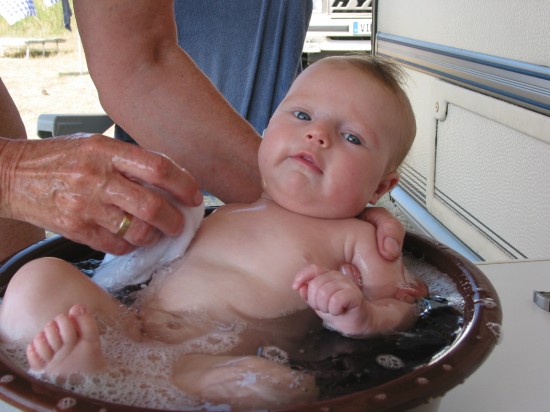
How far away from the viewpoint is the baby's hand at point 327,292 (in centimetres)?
74

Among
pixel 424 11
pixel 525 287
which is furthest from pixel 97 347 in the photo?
pixel 424 11

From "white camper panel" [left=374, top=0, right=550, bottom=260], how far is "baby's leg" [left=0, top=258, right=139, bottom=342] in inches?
48.7

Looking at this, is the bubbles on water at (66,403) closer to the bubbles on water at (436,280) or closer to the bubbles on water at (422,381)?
the bubbles on water at (422,381)

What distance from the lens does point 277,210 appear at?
3.43 feet

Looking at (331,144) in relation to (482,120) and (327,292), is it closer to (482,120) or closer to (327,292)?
(327,292)

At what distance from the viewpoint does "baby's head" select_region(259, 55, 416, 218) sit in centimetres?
98

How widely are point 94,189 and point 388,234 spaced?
0.46 meters

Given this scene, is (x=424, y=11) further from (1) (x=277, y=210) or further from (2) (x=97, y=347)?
(2) (x=97, y=347)

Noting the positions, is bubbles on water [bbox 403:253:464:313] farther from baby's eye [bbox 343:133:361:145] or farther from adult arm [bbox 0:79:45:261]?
adult arm [bbox 0:79:45:261]

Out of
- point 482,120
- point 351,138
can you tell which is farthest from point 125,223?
point 482,120

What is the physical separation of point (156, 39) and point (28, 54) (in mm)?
6162

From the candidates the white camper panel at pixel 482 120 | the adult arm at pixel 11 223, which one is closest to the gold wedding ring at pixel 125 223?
the adult arm at pixel 11 223

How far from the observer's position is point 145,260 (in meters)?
0.96

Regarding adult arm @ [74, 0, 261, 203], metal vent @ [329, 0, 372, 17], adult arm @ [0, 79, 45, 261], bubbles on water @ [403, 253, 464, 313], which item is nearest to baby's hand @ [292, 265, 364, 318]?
bubbles on water @ [403, 253, 464, 313]
